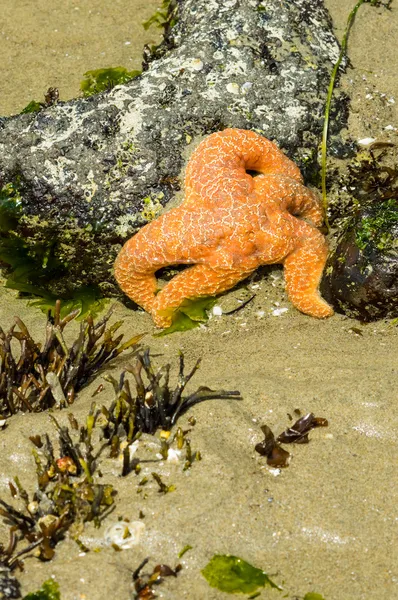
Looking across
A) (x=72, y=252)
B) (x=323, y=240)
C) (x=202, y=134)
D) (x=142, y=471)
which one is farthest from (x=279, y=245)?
(x=142, y=471)

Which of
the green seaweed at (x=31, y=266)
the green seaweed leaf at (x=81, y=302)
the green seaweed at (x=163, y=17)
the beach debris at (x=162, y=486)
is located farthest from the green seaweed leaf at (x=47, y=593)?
the green seaweed at (x=163, y=17)

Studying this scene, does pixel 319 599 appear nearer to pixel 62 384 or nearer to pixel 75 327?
pixel 62 384

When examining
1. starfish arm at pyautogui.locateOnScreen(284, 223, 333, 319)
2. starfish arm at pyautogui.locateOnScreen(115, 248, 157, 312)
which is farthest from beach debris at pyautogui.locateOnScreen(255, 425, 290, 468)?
starfish arm at pyautogui.locateOnScreen(115, 248, 157, 312)

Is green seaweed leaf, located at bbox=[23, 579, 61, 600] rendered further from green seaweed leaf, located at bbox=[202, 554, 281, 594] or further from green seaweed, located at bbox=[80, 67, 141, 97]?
green seaweed, located at bbox=[80, 67, 141, 97]

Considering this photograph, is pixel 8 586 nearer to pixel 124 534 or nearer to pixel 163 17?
pixel 124 534

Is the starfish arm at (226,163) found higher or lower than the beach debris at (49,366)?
higher

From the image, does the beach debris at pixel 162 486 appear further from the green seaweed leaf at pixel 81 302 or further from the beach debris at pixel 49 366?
the green seaweed leaf at pixel 81 302
